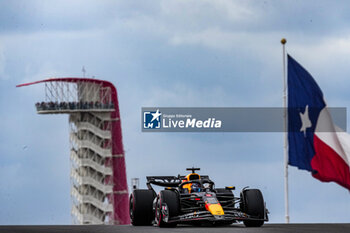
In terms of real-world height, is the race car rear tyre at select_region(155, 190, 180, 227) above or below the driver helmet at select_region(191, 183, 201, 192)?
below

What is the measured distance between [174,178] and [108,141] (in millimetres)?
101554

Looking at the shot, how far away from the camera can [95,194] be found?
5399 inches

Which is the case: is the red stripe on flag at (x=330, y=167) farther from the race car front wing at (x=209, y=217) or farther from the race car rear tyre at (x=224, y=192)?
the race car front wing at (x=209, y=217)

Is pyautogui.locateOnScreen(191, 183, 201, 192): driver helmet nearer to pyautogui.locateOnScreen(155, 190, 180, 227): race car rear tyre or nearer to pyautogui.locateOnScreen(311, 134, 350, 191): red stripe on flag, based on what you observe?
pyautogui.locateOnScreen(155, 190, 180, 227): race car rear tyre

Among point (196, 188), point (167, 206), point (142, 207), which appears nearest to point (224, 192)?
point (196, 188)

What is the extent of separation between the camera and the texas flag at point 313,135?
42.5 metres

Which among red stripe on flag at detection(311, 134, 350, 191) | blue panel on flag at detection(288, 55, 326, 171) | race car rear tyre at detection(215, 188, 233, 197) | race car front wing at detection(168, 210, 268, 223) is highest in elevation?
blue panel on flag at detection(288, 55, 326, 171)

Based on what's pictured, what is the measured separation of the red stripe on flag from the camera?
41.9 m

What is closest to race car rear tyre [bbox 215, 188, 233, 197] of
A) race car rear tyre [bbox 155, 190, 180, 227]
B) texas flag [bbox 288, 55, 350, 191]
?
race car rear tyre [bbox 155, 190, 180, 227]

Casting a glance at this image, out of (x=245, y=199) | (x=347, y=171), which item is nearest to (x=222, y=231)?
(x=245, y=199)

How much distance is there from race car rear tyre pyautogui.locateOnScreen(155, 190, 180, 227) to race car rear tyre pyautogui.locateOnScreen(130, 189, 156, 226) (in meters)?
3.19

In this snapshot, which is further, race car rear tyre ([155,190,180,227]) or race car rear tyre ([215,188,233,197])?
race car rear tyre ([215,188,233,197])

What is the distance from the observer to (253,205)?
30.3 meters

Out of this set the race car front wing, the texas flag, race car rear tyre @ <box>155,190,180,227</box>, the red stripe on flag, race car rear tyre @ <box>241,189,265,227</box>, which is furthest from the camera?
the texas flag
